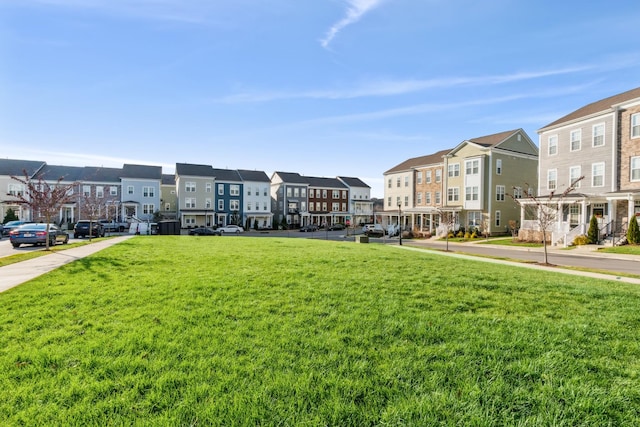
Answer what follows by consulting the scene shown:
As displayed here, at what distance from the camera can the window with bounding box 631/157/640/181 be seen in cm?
2591

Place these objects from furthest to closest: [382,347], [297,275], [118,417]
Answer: [297,275] → [382,347] → [118,417]

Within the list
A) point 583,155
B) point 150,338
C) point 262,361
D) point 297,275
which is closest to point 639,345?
point 262,361

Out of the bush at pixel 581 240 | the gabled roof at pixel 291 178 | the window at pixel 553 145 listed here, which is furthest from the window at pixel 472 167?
the gabled roof at pixel 291 178

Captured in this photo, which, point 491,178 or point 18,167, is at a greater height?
point 18,167

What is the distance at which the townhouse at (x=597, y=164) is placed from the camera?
1035 inches

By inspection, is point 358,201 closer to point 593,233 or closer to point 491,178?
point 491,178

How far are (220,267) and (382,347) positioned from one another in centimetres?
591

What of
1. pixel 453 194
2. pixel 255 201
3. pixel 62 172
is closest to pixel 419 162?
pixel 453 194

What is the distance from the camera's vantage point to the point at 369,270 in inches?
361

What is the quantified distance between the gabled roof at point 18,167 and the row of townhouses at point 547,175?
58.0 meters

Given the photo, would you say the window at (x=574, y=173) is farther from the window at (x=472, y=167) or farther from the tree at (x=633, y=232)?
the window at (x=472, y=167)

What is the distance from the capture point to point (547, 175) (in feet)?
110

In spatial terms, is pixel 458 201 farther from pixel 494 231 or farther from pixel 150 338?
pixel 150 338

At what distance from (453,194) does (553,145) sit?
1278 centimetres
